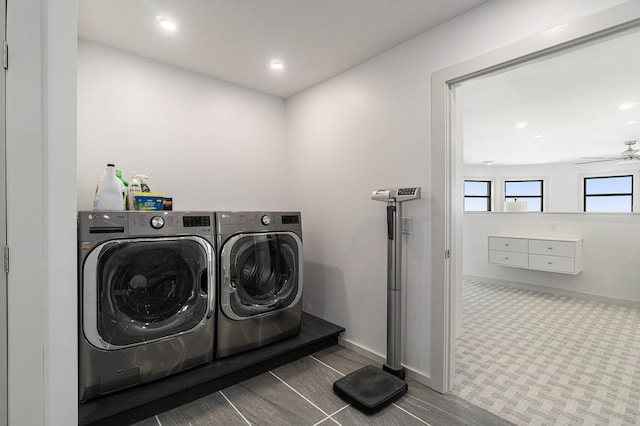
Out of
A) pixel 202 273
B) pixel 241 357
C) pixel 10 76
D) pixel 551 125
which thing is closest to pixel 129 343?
pixel 202 273

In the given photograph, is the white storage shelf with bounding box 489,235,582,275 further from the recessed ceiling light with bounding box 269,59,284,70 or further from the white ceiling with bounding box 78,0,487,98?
the recessed ceiling light with bounding box 269,59,284,70

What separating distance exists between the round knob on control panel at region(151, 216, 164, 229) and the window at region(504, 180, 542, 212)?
25.7 feet

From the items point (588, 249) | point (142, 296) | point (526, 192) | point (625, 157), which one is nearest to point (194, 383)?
point (142, 296)

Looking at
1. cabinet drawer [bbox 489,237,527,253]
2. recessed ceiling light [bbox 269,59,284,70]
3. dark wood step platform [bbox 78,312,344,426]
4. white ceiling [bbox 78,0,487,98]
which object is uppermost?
recessed ceiling light [bbox 269,59,284,70]

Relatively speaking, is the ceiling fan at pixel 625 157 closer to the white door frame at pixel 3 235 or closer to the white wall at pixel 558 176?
the white wall at pixel 558 176

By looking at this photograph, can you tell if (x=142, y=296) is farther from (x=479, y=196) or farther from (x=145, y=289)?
(x=479, y=196)

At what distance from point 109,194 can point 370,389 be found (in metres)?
2.12

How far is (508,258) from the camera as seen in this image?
507 centimetres

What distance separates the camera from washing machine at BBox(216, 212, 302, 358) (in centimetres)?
212

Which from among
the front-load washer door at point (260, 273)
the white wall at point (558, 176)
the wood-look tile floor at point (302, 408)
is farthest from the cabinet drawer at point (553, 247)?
the front-load washer door at point (260, 273)

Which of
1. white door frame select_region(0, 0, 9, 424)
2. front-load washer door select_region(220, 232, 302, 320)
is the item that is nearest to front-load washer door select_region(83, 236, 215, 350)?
front-load washer door select_region(220, 232, 302, 320)

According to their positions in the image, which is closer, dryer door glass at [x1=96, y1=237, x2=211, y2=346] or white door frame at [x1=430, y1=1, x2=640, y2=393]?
dryer door glass at [x1=96, y1=237, x2=211, y2=346]

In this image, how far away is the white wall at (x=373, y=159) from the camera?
185cm

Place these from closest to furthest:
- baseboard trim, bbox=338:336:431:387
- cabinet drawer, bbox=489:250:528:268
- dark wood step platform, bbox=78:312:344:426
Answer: dark wood step platform, bbox=78:312:344:426
baseboard trim, bbox=338:336:431:387
cabinet drawer, bbox=489:250:528:268
